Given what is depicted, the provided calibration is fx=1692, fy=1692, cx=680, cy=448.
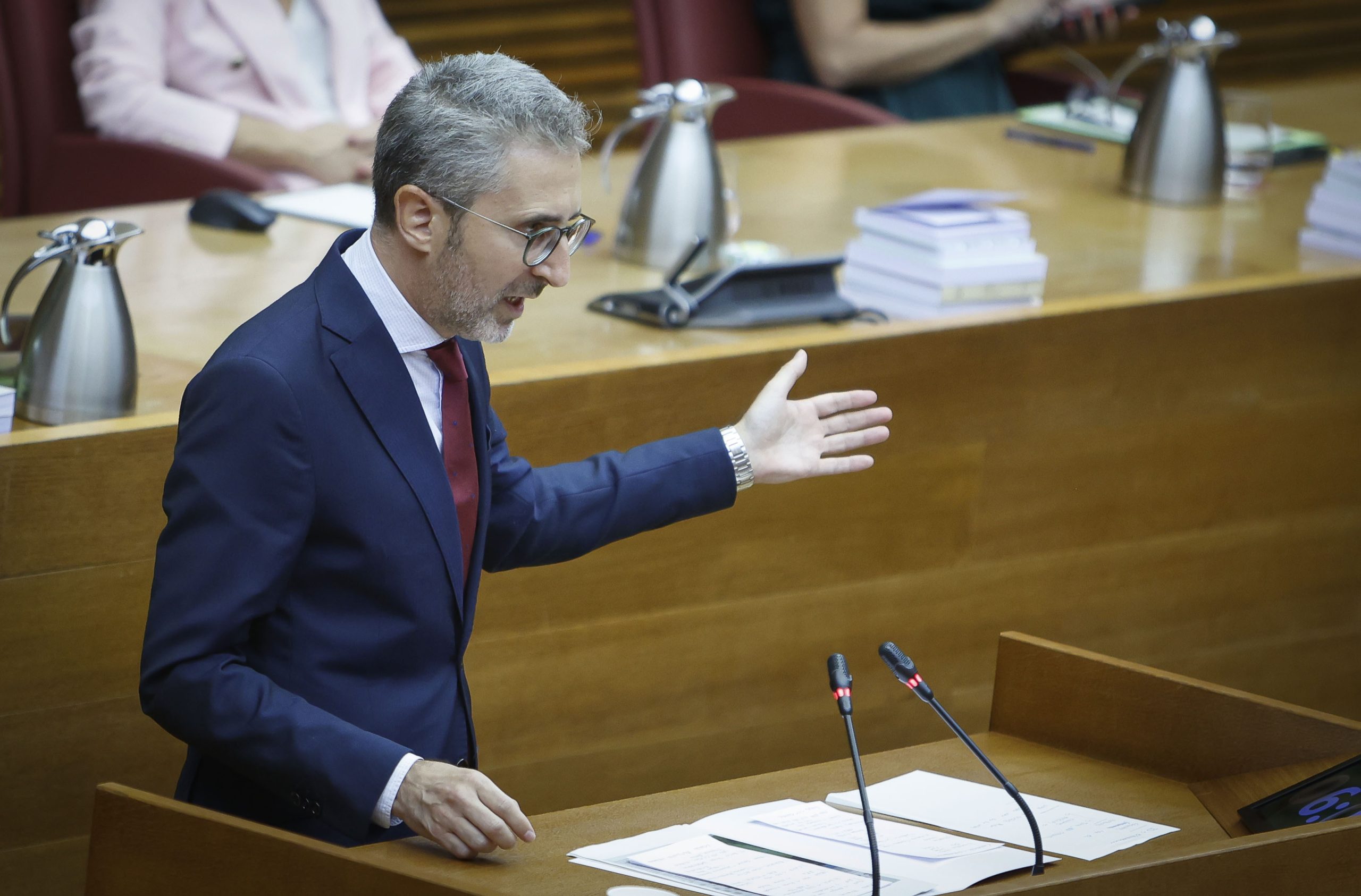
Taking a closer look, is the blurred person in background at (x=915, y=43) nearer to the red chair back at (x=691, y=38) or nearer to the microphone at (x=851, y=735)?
the red chair back at (x=691, y=38)

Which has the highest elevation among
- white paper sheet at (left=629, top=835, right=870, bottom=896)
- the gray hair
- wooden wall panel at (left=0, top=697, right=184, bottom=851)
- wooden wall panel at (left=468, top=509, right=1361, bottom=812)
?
the gray hair

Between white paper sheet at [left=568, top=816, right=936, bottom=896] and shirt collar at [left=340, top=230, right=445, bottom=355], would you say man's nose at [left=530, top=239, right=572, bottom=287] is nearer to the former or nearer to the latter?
shirt collar at [left=340, top=230, right=445, bottom=355]

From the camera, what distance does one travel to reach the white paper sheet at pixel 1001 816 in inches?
59.0

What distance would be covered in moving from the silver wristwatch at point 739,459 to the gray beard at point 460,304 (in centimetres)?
33

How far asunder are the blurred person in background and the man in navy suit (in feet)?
→ 7.21

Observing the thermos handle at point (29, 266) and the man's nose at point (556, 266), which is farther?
the thermos handle at point (29, 266)

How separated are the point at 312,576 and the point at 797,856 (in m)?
0.48

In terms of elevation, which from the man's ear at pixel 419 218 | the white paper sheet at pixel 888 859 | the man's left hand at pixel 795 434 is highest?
the man's ear at pixel 419 218

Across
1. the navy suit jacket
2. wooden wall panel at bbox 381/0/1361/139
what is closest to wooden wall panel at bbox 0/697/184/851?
the navy suit jacket

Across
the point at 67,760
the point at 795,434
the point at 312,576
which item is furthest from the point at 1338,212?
the point at 67,760

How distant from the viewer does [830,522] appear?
232 centimetres

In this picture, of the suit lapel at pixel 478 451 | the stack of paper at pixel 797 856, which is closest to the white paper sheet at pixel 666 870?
the stack of paper at pixel 797 856

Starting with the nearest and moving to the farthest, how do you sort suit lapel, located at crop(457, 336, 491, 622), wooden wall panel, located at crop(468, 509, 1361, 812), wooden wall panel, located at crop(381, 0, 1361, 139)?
suit lapel, located at crop(457, 336, 491, 622)
wooden wall panel, located at crop(468, 509, 1361, 812)
wooden wall panel, located at crop(381, 0, 1361, 139)

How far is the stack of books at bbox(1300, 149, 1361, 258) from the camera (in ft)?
9.00
